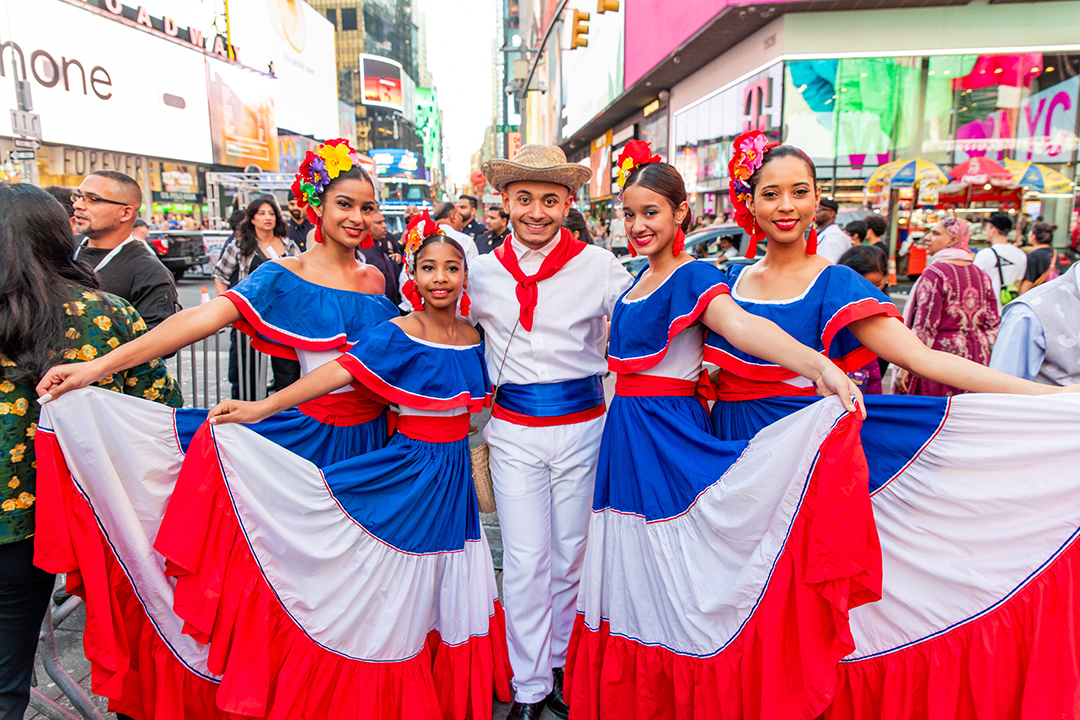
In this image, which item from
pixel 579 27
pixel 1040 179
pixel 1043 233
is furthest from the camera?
pixel 579 27

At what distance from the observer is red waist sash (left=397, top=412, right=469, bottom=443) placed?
101 inches

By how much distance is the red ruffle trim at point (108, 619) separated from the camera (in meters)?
1.94

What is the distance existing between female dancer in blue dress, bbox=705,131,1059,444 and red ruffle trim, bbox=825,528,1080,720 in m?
0.60

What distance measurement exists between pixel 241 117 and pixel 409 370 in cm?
4909

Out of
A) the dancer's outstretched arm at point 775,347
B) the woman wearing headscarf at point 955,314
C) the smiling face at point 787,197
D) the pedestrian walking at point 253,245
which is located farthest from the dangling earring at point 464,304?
the pedestrian walking at point 253,245

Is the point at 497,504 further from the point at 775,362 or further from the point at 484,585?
the point at 775,362

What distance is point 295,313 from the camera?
8.81 feet

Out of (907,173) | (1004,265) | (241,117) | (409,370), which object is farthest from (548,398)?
(241,117)

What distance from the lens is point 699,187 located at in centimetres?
2012

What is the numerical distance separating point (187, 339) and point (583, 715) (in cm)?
202

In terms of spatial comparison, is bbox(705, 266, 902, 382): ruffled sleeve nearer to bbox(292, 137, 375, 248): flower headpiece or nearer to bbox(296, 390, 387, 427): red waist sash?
bbox(296, 390, 387, 427): red waist sash

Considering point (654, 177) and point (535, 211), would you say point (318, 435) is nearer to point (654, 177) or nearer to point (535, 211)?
point (535, 211)

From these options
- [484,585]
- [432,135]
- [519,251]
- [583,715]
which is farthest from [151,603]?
[432,135]

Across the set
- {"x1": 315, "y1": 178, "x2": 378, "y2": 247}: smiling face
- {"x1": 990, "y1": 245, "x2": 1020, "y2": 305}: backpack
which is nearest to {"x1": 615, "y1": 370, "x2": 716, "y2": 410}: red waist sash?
{"x1": 315, "y1": 178, "x2": 378, "y2": 247}: smiling face
